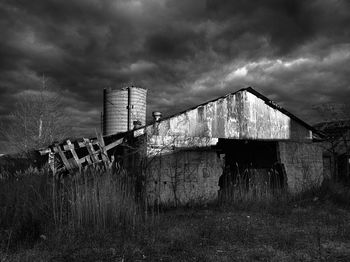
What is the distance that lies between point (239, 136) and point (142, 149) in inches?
129

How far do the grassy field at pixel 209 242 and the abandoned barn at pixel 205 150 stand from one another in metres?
1.33

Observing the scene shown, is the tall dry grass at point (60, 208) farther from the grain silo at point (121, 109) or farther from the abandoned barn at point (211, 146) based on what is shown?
the grain silo at point (121, 109)

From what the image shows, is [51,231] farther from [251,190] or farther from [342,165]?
[342,165]

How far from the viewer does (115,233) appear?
526cm

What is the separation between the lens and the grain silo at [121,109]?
14375mm

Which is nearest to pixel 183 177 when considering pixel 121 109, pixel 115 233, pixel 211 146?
pixel 211 146

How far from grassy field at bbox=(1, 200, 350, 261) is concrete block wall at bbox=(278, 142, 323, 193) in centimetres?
280

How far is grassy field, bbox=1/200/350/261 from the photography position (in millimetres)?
4449

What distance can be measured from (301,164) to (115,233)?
7606 millimetres

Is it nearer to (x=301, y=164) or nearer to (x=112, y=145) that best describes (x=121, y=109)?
(x=112, y=145)

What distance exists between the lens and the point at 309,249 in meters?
4.97

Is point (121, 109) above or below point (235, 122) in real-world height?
above

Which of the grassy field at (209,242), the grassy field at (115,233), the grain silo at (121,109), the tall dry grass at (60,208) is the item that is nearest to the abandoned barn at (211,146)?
the grassy field at (209,242)

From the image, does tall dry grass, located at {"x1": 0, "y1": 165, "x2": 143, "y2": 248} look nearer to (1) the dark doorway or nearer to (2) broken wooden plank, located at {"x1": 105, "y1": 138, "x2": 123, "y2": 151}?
(2) broken wooden plank, located at {"x1": 105, "y1": 138, "x2": 123, "y2": 151}
